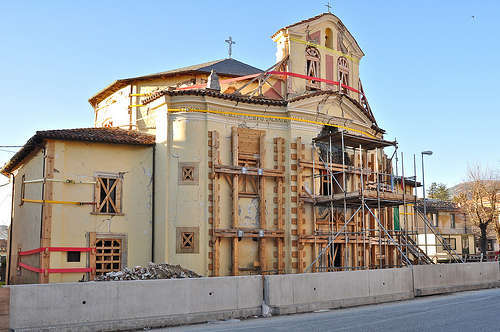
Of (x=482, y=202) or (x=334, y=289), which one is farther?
(x=482, y=202)

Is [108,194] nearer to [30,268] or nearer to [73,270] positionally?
[73,270]

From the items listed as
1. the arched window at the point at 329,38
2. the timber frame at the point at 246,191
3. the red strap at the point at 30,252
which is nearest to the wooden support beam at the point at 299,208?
the timber frame at the point at 246,191

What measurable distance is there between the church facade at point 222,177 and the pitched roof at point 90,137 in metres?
0.10

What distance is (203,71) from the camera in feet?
92.0

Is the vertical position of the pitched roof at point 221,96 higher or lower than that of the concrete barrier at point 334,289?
higher

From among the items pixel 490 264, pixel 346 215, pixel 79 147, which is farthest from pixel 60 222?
pixel 490 264

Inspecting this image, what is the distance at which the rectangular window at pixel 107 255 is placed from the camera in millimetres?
22688

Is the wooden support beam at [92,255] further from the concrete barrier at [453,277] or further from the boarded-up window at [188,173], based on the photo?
the concrete barrier at [453,277]

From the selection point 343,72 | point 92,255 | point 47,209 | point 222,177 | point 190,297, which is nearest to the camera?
point 190,297

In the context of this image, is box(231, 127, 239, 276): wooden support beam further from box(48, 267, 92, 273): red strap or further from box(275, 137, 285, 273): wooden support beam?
box(48, 267, 92, 273): red strap

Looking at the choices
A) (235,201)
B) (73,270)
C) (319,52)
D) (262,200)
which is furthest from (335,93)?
(73,270)

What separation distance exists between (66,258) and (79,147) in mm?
4605

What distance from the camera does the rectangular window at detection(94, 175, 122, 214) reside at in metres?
23.0

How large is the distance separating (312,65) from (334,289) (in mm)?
13911
